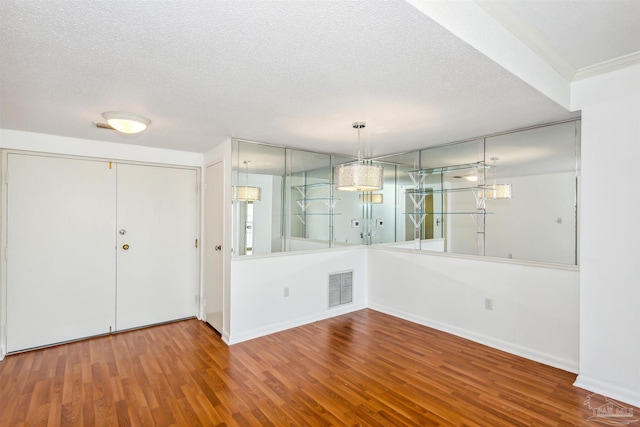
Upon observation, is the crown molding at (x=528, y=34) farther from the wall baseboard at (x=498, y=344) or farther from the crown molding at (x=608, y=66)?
the wall baseboard at (x=498, y=344)

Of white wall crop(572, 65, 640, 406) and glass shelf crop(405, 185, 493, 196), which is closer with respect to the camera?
white wall crop(572, 65, 640, 406)

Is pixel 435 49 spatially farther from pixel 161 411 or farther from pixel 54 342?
pixel 54 342

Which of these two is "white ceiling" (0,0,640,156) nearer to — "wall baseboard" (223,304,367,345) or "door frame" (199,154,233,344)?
"door frame" (199,154,233,344)

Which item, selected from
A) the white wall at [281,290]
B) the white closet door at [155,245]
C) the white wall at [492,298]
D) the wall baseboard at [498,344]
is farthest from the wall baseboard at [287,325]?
the white closet door at [155,245]

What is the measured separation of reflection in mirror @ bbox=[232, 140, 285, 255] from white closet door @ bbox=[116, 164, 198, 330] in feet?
3.66

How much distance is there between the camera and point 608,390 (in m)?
2.53

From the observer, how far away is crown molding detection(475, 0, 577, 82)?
1748 mm

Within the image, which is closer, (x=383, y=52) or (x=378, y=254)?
(x=383, y=52)

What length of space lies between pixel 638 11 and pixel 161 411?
13.1ft

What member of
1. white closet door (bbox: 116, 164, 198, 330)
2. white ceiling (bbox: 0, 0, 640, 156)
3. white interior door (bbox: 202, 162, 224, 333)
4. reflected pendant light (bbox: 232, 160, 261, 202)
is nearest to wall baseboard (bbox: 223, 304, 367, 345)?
white interior door (bbox: 202, 162, 224, 333)

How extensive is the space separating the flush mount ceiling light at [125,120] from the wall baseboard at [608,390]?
4.35 meters

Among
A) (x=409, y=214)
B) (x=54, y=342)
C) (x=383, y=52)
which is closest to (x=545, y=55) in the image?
(x=383, y=52)

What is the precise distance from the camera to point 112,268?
12.8ft

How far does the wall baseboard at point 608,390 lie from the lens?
2430mm
